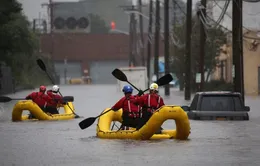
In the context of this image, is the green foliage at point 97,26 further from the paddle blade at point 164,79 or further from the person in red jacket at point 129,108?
the person in red jacket at point 129,108

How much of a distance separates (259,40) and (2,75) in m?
19.0

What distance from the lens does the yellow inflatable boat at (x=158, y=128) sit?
73.5 ft

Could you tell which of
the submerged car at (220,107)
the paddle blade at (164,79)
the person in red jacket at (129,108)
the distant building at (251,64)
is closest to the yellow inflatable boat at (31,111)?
the submerged car at (220,107)

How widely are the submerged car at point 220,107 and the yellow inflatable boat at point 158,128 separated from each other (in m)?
8.23

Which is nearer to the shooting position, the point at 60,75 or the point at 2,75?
the point at 2,75

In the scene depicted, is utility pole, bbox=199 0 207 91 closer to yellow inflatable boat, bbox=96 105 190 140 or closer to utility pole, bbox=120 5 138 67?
yellow inflatable boat, bbox=96 105 190 140

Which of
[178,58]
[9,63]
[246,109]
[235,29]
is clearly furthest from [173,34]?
[246,109]

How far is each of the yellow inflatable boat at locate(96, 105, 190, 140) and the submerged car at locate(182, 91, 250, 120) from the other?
27.0ft

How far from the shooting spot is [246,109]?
32000mm

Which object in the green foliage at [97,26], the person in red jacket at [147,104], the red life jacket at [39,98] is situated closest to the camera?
the person in red jacket at [147,104]

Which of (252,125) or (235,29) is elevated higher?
(235,29)

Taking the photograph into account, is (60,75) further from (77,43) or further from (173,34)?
(173,34)

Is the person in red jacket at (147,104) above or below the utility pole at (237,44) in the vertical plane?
below

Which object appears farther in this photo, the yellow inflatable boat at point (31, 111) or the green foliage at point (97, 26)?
the green foliage at point (97, 26)
